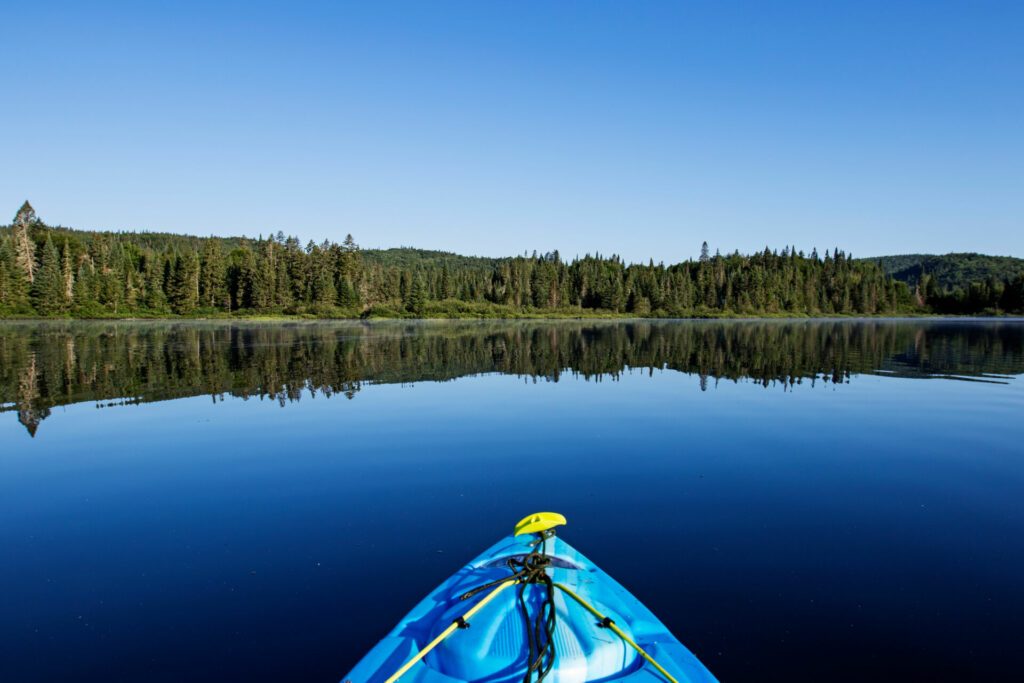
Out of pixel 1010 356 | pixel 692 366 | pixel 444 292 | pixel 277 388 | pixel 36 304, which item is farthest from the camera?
pixel 444 292

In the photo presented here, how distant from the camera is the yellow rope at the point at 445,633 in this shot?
166 inches

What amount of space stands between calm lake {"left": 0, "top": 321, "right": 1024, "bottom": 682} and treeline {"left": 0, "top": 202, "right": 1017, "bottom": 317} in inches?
3404

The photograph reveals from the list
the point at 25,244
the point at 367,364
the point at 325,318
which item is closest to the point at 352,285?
the point at 325,318

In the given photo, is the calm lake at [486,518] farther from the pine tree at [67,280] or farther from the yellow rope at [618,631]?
the pine tree at [67,280]

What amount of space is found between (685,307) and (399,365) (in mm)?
119897

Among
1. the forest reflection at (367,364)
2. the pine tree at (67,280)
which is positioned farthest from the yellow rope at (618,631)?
the pine tree at (67,280)

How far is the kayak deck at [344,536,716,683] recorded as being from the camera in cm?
427

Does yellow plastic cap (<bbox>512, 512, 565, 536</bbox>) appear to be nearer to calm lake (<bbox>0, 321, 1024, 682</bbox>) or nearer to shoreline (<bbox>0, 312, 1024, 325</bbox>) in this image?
calm lake (<bbox>0, 321, 1024, 682</bbox>)

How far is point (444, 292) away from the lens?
134500 millimetres

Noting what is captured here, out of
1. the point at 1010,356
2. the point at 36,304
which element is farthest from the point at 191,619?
the point at 36,304

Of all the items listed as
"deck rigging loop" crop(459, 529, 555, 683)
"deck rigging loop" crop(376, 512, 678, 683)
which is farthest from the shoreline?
"deck rigging loop" crop(376, 512, 678, 683)

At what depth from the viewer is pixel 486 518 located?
365 inches

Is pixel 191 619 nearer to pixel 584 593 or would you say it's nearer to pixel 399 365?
pixel 584 593

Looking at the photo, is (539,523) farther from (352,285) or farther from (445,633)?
(352,285)
